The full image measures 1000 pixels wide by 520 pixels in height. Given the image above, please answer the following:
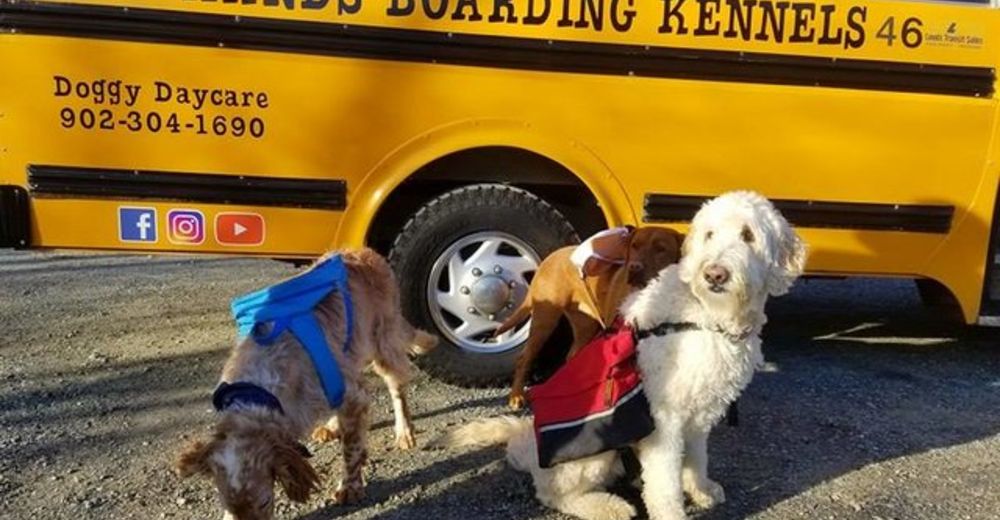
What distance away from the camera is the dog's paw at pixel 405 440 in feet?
14.0

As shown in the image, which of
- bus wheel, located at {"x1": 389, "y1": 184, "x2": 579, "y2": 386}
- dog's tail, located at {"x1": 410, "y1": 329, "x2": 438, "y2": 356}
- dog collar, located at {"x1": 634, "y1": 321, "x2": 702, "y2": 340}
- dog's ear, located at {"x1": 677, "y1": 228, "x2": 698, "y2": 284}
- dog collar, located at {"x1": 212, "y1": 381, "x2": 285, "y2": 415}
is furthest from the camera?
bus wheel, located at {"x1": 389, "y1": 184, "x2": 579, "y2": 386}

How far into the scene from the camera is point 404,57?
466 cm

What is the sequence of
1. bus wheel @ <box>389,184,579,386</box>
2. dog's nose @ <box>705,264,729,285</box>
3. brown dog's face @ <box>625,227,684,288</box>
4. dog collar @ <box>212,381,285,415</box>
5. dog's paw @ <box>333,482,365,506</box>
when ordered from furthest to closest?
bus wheel @ <box>389,184,579,386</box>
brown dog's face @ <box>625,227,684,288</box>
dog's paw @ <box>333,482,365,506</box>
dog's nose @ <box>705,264,729,285</box>
dog collar @ <box>212,381,285,415</box>

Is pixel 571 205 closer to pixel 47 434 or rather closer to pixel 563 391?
pixel 563 391

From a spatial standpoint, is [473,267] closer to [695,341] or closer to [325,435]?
[325,435]

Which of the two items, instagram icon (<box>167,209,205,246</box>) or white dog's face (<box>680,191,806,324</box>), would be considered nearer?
white dog's face (<box>680,191,806,324</box>)

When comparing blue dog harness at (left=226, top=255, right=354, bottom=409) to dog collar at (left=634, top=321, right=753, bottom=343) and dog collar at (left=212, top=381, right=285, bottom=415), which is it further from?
dog collar at (left=634, top=321, right=753, bottom=343)

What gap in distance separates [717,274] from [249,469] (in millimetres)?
1730

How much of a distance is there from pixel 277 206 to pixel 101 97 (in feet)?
3.33

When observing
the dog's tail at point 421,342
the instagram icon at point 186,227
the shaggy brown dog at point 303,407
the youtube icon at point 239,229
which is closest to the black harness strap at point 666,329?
the shaggy brown dog at point 303,407

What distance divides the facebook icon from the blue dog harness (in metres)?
1.36

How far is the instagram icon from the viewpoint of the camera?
4699 millimetres

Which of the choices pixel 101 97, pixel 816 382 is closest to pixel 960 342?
pixel 816 382

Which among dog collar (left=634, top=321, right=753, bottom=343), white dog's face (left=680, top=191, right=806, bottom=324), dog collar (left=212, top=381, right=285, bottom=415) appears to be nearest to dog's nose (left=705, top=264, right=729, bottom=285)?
white dog's face (left=680, top=191, right=806, bottom=324)
